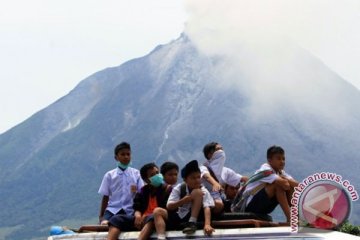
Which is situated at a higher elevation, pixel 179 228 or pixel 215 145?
pixel 215 145

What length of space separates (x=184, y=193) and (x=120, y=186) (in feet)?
5.50

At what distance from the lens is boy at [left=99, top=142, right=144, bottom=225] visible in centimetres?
1225

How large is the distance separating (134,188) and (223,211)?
1.57 meters

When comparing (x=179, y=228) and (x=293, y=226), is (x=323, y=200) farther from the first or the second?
(x=179, y=228)

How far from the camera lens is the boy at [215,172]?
11742 mm

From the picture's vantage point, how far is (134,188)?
40.4ft

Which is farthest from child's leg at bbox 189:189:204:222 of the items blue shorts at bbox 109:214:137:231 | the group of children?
blue shorts at bbox 109:214:137:231

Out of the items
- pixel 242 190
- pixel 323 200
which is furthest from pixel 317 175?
pixel 242 190

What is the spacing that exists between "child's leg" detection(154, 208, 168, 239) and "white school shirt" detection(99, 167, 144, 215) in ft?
4.61

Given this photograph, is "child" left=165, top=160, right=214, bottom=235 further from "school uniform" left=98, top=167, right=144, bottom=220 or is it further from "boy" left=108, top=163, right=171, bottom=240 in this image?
"school uniform" left=98, top=167, right=144, bottom=220

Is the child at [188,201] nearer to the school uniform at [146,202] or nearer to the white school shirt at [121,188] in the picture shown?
the school uniform at [146,202]

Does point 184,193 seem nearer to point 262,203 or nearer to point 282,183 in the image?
point 262,203

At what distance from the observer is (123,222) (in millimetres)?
11266

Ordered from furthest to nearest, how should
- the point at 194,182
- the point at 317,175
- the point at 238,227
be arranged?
1. the point at 194,182
2. the point at 238,227
3. the point at 317,175
